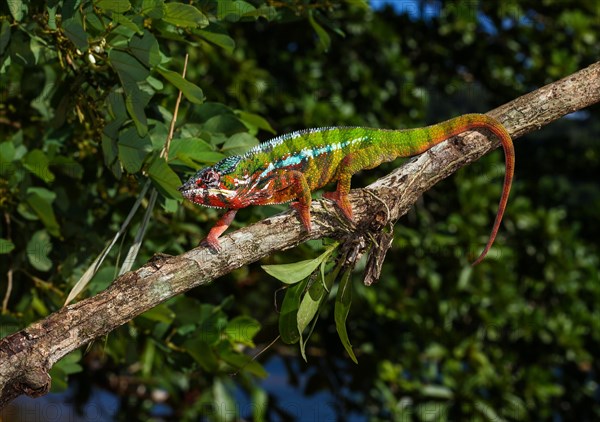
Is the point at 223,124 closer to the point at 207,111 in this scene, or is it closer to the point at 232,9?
the point at 207,111

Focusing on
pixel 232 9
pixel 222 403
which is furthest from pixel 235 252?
pixel 222 403

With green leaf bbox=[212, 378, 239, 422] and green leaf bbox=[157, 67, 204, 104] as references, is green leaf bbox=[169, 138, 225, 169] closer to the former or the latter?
green leaf bbox=[157, 67, 204, 104]

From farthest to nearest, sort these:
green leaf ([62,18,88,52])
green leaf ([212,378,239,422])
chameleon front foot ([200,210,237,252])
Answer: green leaf ([212,378,239,422])
green leaf ([62,18,88,52])
chameleon front foot ([200,210,237,252])

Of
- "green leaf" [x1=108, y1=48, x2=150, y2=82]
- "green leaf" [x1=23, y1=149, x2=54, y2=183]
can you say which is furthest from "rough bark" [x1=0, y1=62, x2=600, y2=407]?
"green leaf" [x1=23, y1=149, x2=54, y2=183]

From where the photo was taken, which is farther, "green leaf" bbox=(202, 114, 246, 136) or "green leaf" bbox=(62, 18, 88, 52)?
"green leaf" bbox=(202, 114, 246, 136)

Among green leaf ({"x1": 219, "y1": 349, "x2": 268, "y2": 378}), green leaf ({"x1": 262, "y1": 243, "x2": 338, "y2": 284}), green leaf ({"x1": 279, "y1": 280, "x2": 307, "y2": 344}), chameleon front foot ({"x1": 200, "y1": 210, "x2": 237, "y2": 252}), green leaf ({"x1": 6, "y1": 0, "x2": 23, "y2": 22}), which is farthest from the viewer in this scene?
green leaf ({"x1": 219, "y1": 349, "x2": 268, "y2": 378})

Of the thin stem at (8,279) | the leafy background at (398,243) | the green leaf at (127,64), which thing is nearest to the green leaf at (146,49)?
the green leaf at (127,64)

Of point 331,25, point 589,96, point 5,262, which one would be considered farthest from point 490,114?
point 5,262
